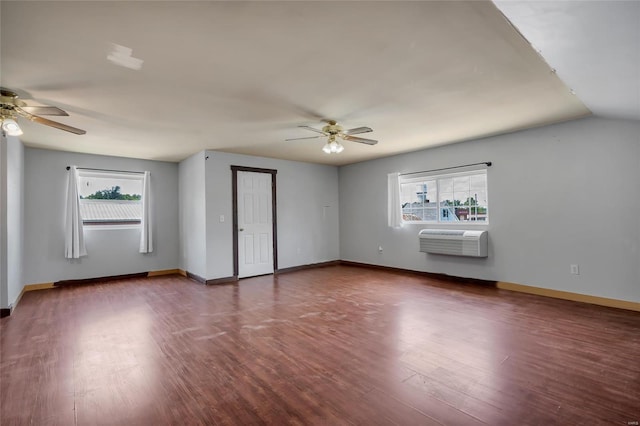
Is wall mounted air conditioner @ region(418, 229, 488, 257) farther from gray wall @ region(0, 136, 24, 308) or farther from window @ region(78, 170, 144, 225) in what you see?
gray wall @ region(0, 136, 24, 308)

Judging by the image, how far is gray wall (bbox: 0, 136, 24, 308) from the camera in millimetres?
3816

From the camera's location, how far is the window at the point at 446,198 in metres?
5.22

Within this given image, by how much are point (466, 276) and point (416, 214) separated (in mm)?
1507

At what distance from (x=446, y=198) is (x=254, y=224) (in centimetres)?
376

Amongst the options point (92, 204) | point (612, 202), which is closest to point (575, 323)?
point (612, 202)

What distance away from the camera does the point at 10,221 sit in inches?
159

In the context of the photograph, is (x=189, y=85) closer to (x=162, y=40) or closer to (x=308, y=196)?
(x=162, y=40)

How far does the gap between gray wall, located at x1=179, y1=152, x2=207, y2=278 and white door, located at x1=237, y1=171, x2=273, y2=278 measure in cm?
68

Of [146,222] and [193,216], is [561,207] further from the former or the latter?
[146,222]

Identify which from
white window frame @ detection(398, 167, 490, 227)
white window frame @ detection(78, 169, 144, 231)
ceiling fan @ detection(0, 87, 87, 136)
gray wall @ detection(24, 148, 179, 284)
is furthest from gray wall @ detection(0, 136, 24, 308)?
white window frame @ detection(398, 167, 490, 227)

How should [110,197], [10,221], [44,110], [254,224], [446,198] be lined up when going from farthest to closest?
[254,224] < [110,197] < [446,198] < [10,221] < [44,110]

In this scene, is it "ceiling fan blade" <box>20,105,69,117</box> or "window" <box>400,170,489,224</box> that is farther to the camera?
"window" <box>400,170,489,224</box>

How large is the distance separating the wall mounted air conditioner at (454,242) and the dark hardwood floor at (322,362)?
0.85 meters

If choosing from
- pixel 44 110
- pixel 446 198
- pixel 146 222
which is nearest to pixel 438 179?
pixel 446 198
